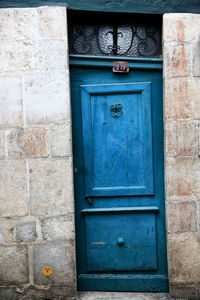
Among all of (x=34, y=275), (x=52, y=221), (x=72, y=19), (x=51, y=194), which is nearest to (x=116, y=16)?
(x=72, y=19)

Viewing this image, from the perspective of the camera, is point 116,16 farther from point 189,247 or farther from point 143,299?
point 143,299

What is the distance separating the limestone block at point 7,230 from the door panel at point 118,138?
851mm

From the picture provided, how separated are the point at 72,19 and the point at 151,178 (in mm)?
1905

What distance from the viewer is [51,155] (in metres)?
3.31

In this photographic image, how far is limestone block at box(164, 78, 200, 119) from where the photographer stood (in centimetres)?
328

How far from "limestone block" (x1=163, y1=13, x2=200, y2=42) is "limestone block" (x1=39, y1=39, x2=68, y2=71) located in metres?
1.05

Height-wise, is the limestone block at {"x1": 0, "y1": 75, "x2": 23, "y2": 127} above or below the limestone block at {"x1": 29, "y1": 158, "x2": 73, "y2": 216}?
above

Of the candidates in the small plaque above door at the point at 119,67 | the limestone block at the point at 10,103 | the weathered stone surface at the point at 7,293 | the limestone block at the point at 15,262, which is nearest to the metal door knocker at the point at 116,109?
the small plaque above door at the point at 119,67

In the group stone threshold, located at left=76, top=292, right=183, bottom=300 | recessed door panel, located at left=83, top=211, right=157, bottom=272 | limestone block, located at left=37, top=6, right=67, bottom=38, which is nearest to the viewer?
limestone block, located at left=37, top=6, right=67, bottom=38

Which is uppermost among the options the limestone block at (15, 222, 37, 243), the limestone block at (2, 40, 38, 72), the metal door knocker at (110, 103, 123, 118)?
the limestone block at (2, 40, 38, 72)

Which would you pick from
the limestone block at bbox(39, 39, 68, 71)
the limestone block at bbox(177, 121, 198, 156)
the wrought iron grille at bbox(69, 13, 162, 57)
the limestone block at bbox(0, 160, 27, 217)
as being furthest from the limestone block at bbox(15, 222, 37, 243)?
the wrought iron grille at bbox(69, 13, 162, 57)

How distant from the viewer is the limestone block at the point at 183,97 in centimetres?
328

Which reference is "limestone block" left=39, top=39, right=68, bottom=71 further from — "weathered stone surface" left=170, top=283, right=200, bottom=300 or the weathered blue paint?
"weathered stone surface" left=170, top=283, right=200, bottom=300

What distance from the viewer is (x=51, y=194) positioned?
3332 mm
